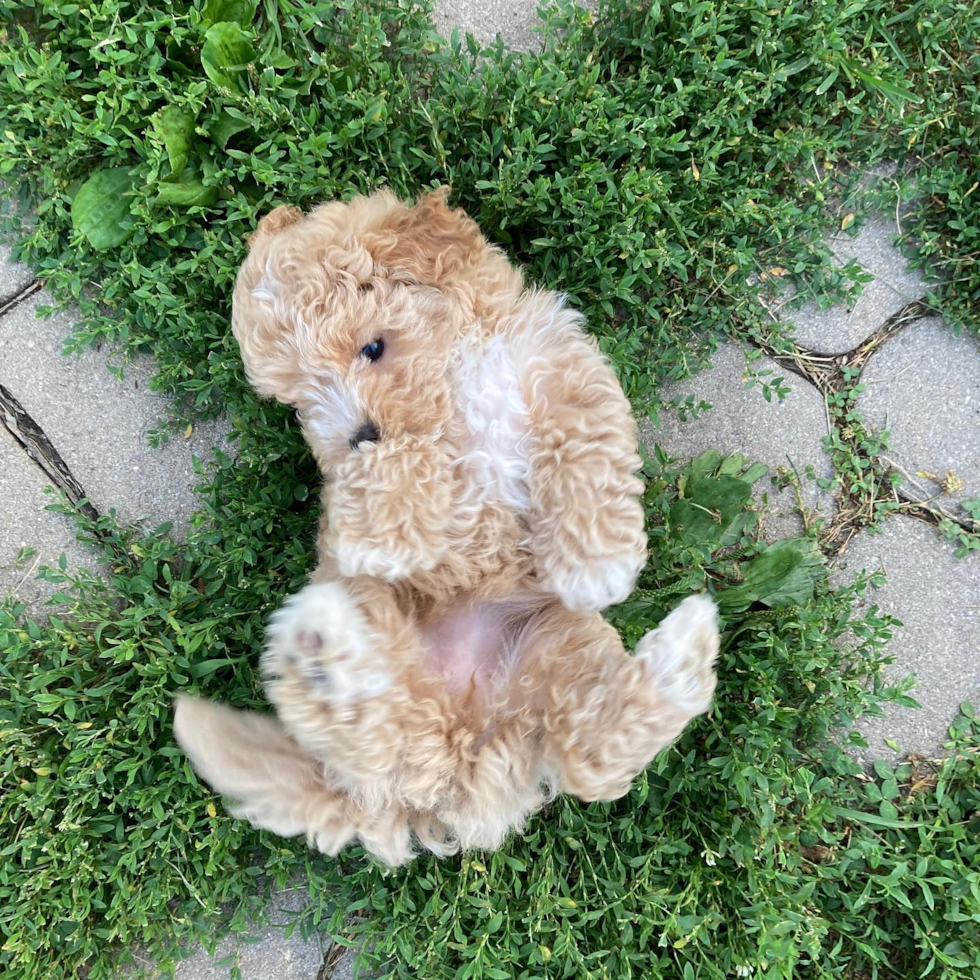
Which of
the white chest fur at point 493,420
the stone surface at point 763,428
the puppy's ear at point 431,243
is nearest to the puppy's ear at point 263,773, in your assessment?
the white chest fur at point 493,420

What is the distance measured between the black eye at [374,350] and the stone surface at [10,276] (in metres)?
1.74

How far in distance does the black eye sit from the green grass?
35.5 inches

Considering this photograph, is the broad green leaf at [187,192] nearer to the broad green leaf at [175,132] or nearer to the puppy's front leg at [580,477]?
the broad green leaf at [175,132]

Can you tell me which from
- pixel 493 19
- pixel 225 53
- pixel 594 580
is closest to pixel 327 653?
pixel 594 580

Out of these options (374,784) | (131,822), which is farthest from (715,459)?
(131,822)

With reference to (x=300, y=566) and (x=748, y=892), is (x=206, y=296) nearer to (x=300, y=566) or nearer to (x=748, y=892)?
(x=300, y=566)

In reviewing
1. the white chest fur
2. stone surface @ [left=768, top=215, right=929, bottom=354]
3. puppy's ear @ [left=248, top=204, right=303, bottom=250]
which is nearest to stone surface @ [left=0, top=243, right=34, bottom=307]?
puppy's ear @ [left=248, top=204, right=303, bottom=250]

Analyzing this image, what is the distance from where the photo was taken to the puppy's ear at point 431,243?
6.29 feet

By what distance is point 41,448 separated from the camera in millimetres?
2740

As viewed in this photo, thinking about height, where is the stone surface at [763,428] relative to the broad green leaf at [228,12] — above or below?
below

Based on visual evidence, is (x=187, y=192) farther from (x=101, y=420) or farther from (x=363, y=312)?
(x=363, y=312)

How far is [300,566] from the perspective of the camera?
2594 millimetres

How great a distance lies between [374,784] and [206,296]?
6.01ft

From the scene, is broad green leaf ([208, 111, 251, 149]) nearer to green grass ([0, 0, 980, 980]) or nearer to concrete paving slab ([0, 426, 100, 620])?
green grass ([0, 0, 980, 980])
